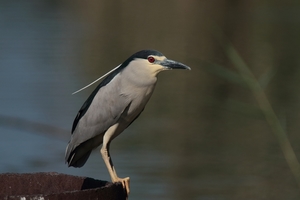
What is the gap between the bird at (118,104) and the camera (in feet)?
13.7

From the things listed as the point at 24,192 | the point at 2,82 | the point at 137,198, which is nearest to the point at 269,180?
the point at 137,198

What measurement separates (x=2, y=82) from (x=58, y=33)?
562 cm

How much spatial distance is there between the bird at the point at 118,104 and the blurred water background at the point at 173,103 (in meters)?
0.51

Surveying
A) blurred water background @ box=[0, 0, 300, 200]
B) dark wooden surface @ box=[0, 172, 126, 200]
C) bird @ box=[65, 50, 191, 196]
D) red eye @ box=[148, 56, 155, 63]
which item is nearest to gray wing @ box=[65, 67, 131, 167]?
Result: bird @ box=[65, 50, 191, 196]

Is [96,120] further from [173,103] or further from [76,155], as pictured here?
[173,103]

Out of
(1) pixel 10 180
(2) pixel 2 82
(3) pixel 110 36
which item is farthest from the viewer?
(3) pixel 110 36

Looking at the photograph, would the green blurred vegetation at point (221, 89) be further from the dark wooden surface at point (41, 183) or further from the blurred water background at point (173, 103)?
the dark wooden surface at point (41, 183)

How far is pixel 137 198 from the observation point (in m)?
5.86

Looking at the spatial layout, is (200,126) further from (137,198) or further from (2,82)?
(2,82)

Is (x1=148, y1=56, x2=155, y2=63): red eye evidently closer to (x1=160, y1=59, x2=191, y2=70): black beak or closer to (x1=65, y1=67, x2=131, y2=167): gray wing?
(x1=160, y1=59, x2=191, y2=70): black beak

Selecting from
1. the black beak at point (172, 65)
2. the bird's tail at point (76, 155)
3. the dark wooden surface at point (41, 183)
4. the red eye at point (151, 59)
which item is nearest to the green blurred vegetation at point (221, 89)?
the black beak at point (172, 65)

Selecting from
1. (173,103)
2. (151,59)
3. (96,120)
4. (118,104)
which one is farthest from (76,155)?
(173,103)

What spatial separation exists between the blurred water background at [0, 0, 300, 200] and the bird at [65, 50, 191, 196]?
1.69 ft

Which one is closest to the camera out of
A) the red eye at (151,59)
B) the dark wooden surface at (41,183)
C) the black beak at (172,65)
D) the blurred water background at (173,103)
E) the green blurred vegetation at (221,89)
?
the dark wooden surface at (41,183)
